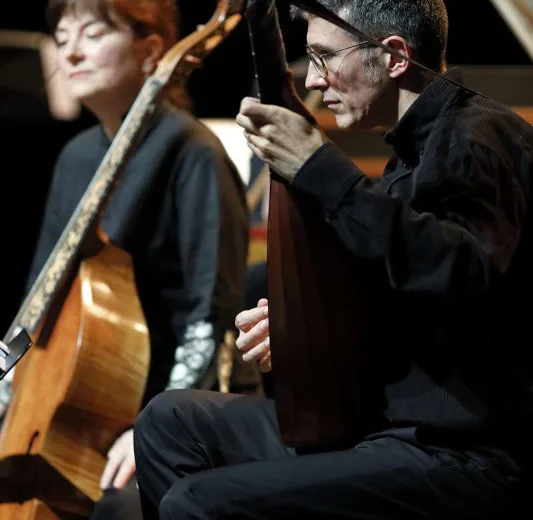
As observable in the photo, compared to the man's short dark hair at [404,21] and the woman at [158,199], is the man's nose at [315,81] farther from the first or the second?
the woman at [158,199]

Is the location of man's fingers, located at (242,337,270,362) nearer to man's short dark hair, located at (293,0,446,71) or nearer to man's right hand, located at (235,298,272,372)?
man's right hand, located at (235,298,272,372)

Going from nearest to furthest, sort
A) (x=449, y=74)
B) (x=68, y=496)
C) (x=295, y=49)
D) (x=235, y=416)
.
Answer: (x=449, y=74) < (x=235, y=416) < (x=68, y=496) < (x=295, y=49)

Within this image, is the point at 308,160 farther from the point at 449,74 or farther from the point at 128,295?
the point at 128,295

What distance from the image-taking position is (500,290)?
1414 millimetres

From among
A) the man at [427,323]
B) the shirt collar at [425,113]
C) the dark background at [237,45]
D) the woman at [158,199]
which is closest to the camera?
the man at [427,323]

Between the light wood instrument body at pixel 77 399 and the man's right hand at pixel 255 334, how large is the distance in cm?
58

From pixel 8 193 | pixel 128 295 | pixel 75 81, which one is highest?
pixel 75 81

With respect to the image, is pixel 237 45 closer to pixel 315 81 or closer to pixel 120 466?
pixel 120 466

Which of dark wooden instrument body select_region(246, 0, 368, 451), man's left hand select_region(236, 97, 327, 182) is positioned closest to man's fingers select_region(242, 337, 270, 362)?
dark wooden instrument body select_region(246, 0, 368, 451)

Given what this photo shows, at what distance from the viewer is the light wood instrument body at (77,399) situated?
81.7 inches

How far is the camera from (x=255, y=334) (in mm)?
1590

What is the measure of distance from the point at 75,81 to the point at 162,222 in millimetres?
435

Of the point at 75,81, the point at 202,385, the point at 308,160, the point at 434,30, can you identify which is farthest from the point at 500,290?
the point at 75,81

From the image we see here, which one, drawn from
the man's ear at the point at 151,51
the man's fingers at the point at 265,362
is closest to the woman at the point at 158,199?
the man's ear at the point at 151,51
